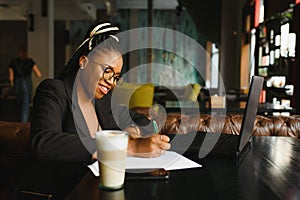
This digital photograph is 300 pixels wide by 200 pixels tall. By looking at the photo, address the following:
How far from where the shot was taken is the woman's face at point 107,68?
50.9 inches

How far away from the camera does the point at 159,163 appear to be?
1137 mm

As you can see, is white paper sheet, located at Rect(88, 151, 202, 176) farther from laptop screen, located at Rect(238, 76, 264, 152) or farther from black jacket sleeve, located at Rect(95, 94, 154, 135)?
black jacket sleeve, located at Rect(95, 94, 154, 135)

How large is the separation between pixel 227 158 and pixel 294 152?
0.38 meters

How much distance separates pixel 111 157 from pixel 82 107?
23.7 inches

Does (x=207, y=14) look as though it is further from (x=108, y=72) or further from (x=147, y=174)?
(x=147, y=174)

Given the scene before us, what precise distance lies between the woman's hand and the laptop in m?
0.23

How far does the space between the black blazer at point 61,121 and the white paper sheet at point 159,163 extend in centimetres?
9

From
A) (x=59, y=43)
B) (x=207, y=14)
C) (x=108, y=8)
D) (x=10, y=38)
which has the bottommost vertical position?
(x=59, y=43)

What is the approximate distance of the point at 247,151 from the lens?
1.44 m

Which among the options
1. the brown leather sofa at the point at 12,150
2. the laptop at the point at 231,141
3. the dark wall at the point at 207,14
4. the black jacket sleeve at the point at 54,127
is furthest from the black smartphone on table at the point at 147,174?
the dark wall at the point at 207,14

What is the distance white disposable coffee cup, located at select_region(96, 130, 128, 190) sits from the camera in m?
0.85

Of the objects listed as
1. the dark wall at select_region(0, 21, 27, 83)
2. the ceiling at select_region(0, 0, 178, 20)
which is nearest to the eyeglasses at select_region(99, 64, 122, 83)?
the ceiling at select_region(0, 0, 178, 20)

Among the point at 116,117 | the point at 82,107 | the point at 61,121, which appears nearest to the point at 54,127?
the point at 61,121

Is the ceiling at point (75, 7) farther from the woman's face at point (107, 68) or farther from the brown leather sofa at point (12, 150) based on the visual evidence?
the woman's face at point (107, 68)
